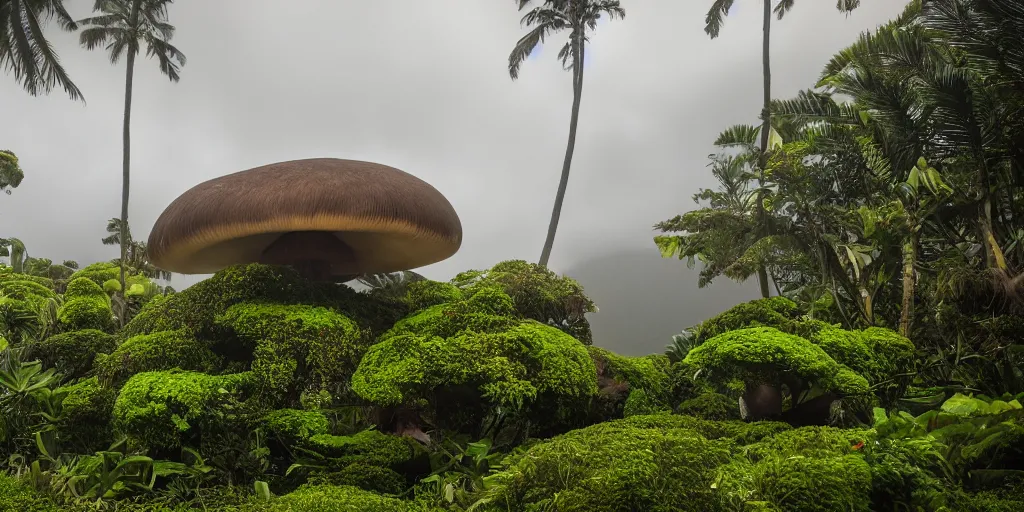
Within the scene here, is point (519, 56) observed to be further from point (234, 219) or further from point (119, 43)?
point (234, 219)

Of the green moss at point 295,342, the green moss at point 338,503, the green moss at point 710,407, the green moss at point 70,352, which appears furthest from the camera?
the green moss at point 70,352

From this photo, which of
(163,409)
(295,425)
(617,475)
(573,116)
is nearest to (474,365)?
(295,425)

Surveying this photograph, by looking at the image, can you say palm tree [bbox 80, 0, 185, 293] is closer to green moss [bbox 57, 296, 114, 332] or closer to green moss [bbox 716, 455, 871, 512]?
green moss [bbox 57, 296, 114, 332]

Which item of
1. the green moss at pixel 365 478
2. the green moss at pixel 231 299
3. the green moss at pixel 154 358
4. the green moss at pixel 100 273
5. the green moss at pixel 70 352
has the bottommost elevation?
the green moss at pixel 365 478

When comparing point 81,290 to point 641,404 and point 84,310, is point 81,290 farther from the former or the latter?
point 641,404

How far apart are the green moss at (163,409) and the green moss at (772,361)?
3.16m

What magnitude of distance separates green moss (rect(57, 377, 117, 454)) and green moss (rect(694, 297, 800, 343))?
175 inches

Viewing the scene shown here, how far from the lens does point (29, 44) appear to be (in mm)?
11977

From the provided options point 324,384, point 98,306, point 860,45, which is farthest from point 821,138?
point 98,306

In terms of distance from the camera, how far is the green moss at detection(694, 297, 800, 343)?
4605 mm

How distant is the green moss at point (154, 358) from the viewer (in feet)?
13.2

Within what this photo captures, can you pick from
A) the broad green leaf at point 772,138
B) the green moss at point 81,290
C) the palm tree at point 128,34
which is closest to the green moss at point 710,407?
the green moss at point 81,290

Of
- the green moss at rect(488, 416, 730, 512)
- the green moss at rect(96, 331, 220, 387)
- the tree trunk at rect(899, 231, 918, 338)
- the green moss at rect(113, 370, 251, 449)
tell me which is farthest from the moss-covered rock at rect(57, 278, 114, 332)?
the tree trunk at rect(899, 231, 918, 338)

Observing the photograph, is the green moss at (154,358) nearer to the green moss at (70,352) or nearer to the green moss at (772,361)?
the green moss at (70,352)
